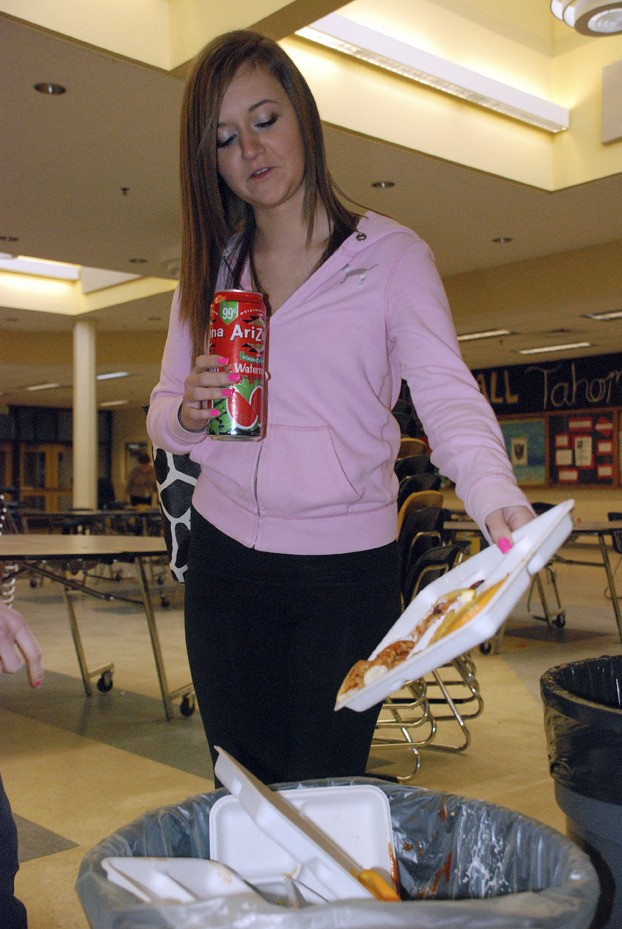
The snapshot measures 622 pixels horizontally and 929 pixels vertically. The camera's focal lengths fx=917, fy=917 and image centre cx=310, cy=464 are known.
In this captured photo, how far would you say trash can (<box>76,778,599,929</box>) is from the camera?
63 centimetres

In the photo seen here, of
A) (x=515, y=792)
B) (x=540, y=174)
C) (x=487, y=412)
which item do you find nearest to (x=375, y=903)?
(x=487, y=412)

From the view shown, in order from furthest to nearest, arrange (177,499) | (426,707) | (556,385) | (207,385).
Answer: (556,385), (426,707), (177,499), (207,385)

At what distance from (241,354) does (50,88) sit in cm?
402

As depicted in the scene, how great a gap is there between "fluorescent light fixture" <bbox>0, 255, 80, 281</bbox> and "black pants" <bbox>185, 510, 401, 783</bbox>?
28.7ft

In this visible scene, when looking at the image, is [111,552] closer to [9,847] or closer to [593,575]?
[9,847]

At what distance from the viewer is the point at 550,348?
1209 centimetres

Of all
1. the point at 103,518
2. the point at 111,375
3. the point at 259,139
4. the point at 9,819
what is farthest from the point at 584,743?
the point at 111,375

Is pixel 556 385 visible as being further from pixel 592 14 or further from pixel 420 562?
pixel 420 562

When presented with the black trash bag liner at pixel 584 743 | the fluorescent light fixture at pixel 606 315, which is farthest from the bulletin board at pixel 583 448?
the black trash bag liner at pixel 584 743

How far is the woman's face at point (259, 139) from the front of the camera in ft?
3.87

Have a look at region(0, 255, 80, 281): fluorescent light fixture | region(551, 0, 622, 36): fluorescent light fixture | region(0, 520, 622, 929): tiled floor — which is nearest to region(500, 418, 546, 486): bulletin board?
region(0, 255, 80, 281): fluorescent light fixture

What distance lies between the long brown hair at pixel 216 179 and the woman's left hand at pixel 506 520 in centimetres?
53

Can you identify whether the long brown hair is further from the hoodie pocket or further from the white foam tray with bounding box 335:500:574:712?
the white foam tray with bounding box 335:500:574:712

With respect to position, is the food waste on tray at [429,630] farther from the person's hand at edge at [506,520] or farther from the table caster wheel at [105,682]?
the table caster wheel at [105,682]
